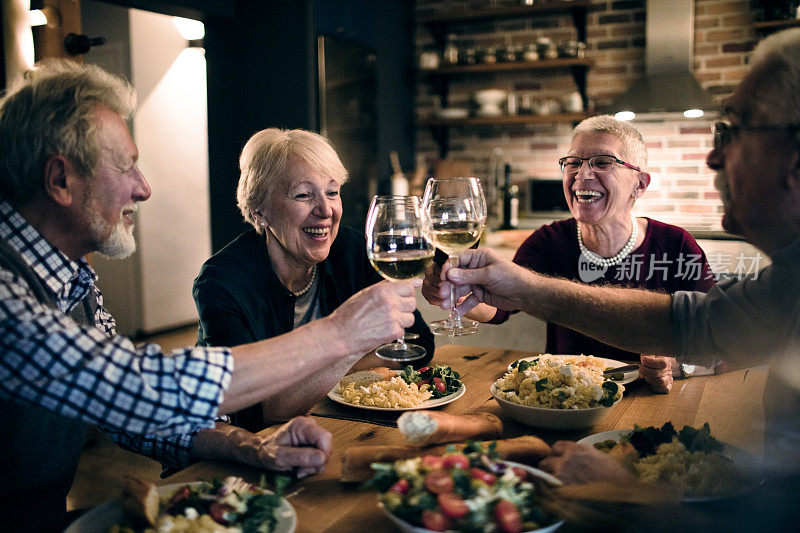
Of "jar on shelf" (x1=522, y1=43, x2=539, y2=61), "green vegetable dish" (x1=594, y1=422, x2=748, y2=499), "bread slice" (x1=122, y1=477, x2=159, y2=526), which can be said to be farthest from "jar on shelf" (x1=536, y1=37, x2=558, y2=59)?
"bread slice" (x1=122, y1=477, x2=159, y2=526)

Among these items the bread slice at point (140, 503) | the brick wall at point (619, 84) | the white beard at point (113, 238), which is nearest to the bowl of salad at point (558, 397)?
the bread slice at point (140, 503)

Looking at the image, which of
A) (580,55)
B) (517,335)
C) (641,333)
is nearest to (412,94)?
(580,55)

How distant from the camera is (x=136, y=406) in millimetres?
973

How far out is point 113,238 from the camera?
1347 mm

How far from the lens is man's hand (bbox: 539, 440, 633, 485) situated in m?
A: 0.91

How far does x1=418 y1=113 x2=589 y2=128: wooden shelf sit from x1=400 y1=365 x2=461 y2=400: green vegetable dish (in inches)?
136

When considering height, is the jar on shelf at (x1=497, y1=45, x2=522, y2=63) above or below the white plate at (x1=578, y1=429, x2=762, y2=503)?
above

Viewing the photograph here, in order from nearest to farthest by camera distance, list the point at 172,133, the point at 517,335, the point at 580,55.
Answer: the point at 517,335
the point at 580,55
the point at 172,133

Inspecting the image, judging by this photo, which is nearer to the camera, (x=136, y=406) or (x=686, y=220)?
(x=136, y=406)

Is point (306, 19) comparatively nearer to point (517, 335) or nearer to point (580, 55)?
point (580, 55)

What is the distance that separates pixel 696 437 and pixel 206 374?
0.76 m

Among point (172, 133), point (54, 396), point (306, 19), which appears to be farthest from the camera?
point (172, 133)

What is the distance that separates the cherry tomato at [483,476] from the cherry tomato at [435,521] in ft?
0.30

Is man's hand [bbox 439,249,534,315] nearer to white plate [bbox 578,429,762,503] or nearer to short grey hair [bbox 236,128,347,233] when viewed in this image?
white plate [bbox 578,429,762,503]
